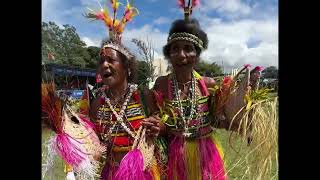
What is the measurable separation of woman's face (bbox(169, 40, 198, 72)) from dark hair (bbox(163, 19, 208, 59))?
0.12 meters

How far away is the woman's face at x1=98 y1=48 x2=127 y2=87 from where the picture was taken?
303 centimetres

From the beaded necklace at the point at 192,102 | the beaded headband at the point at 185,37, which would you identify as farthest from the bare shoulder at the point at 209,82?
the beaded headband at the point at 185,37

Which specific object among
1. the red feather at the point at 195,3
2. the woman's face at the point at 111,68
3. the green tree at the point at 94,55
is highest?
the red feather at the point at 195,3

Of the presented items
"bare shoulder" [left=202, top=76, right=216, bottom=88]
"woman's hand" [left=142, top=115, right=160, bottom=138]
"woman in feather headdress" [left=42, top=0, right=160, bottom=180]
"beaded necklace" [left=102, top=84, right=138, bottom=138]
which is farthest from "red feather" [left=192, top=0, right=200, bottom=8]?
"woman's hand" [left=142, top=115, right=160, bottom=138]

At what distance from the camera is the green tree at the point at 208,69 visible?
348cm

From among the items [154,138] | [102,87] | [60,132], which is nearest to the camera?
[60,132]

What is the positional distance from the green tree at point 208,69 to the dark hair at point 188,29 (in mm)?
190

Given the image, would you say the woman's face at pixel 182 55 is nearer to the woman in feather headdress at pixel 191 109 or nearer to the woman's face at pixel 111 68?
the woman in feather headdress at pixel 191 109

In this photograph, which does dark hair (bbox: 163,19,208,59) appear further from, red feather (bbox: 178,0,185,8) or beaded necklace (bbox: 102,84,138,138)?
beaded necklace (bbox: 102,84,138,138)
